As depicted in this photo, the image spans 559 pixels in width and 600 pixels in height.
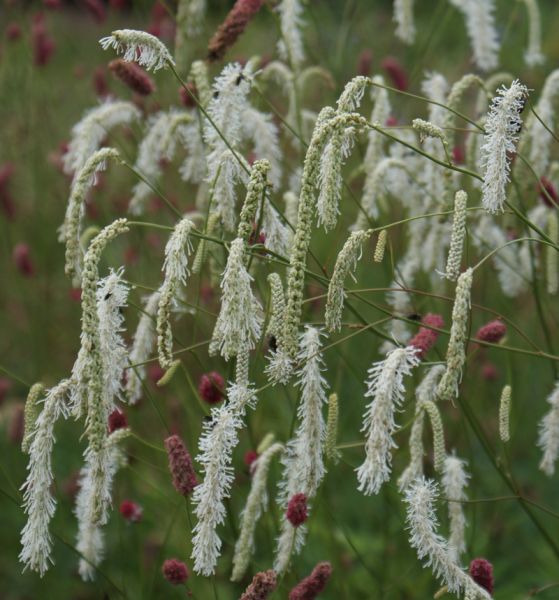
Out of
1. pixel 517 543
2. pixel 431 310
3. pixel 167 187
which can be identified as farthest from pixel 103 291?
pixel 167 187

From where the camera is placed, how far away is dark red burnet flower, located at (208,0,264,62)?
2023 mm

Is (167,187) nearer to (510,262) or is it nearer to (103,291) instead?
(510,262)

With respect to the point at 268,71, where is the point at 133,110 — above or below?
below

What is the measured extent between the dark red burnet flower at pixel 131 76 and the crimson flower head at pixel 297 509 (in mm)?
1131

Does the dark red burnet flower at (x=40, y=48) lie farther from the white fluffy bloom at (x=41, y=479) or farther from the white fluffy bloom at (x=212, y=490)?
the white fluffy bloom at (x=212, y=490)

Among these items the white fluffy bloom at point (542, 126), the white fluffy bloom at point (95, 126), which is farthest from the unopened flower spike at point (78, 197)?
the white fluffy bloom at point (542, 126)

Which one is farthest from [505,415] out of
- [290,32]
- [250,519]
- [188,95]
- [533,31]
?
[533,31]

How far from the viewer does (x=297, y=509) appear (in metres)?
1.73

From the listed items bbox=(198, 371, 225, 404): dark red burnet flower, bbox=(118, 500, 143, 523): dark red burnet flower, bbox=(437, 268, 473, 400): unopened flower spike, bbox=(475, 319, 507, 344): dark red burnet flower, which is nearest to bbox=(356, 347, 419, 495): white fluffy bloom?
bbox=(437, 268, 473, 400): unopened flower spike

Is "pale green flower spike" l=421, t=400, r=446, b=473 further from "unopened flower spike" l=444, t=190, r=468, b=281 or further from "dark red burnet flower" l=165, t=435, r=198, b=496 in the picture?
"dark red burnet flower" l=165, t=435, r=198, b=496

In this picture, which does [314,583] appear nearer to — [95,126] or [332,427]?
[332,427]

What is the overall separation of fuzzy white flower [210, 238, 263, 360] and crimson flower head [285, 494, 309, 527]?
1.13ft

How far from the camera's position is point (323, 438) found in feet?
5.51

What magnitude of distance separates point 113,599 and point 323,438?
48.6 inches
